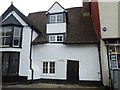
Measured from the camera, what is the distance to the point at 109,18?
1012cm

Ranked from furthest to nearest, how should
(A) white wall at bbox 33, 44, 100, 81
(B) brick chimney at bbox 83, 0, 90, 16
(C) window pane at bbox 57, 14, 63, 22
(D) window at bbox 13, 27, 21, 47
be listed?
(B) brick chimney at bbox 83, 0, 90, 16 → (C) window pane at bbox 57, 14, 63, 22 → (D) window at bbox 13, 27, 21, 47 → (A) white wall at bbox 33, 44, 100, 81

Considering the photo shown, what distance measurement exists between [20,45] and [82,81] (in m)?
6.97

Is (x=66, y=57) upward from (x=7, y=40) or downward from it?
downward

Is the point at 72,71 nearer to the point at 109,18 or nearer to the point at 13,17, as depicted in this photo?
the point at 109,18

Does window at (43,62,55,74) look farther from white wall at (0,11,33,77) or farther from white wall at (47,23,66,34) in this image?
white wall at (47,23,66,34)

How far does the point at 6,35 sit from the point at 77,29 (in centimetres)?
742

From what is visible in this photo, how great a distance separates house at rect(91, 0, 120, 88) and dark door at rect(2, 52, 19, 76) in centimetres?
807

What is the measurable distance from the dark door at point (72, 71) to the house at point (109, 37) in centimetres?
265

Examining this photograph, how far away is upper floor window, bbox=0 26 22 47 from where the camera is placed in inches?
488

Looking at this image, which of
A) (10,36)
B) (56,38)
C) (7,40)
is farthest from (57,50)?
(7,40)

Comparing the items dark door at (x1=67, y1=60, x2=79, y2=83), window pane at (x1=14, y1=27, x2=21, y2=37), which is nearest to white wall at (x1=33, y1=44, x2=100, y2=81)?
dark door at (x1=67, y1=60, x2=79, y2=83)

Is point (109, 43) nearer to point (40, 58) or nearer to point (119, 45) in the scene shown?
point (119, 45)

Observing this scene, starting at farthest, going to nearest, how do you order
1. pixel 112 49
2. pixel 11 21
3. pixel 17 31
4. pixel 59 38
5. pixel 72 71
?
pixel 59 38, pixel 11 21, pixel 17 31, pixel 72 71, pixel 112 49

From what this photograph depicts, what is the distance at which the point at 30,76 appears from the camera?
39.6 feet
